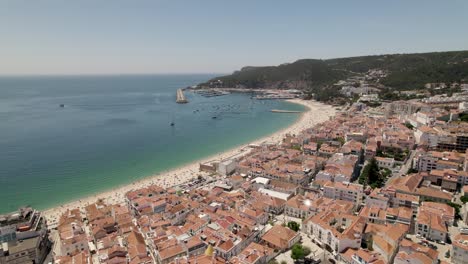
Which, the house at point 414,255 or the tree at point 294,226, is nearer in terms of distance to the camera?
the house at point 414,255

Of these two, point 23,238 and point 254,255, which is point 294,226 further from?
point 23,238

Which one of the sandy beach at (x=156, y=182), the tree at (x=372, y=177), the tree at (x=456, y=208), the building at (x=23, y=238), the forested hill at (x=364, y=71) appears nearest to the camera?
the building at (x=23, y=238)

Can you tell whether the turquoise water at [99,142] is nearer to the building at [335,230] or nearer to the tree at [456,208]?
the building at [335,230]

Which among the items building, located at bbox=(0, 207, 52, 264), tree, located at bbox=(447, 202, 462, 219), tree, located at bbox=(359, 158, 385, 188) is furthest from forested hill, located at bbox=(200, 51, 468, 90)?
building, located at bbox=(0, 207, 52, 264)

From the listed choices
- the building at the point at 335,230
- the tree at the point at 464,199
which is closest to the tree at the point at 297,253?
the building at the point at 335,230

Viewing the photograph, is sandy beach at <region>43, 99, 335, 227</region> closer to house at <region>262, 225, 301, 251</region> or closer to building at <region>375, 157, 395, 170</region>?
house at <region>262, 225, 301, 251</region>

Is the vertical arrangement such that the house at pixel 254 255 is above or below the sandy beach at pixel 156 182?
above
